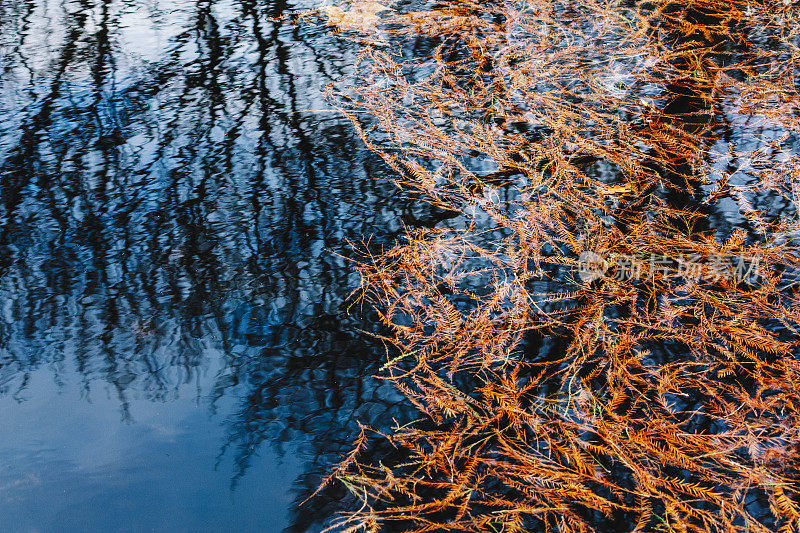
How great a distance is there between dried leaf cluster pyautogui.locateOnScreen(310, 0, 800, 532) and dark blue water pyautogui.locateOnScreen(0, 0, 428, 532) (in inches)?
7.7

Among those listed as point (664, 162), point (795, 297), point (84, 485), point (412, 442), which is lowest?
point (84, 485)

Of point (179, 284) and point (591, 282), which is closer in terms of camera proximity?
point (591, 282)

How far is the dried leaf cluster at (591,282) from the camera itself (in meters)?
1.66

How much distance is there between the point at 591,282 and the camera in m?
2.26

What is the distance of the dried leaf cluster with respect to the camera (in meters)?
1.66

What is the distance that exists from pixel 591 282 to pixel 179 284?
63.5 inches

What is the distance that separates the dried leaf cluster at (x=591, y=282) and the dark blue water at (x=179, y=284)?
195 millimetres

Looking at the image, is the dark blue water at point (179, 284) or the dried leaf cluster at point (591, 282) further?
the dark blue water at point (179, 284)

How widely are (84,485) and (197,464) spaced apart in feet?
1.08

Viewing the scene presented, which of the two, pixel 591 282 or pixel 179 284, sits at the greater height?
pixel 591 282

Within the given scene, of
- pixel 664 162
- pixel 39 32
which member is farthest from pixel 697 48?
pixel 39 32

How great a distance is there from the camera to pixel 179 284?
2.37 meters

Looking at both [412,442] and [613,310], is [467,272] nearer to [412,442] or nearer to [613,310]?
[613,310]

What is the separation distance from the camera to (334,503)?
1.68 meters
